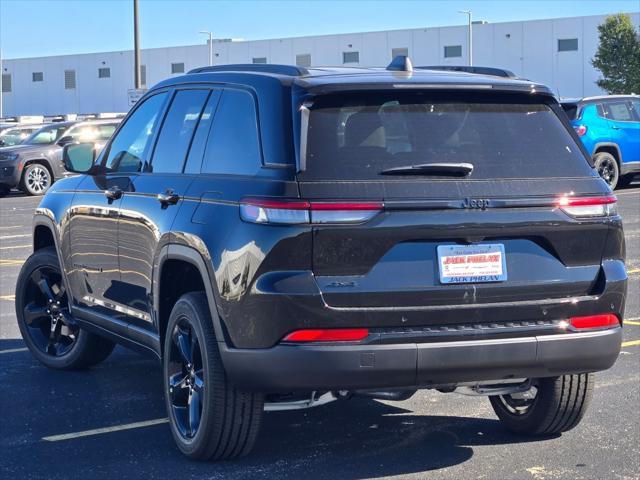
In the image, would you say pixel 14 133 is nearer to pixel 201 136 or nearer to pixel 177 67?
pixel 201 136

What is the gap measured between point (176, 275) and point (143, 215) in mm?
434

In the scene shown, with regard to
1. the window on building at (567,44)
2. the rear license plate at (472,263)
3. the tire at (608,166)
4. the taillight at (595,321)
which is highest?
the window on building at (567,44)

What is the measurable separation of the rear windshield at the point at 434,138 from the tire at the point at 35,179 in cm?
2246

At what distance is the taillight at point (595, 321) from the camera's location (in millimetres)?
5270

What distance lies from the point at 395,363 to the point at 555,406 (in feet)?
4.04

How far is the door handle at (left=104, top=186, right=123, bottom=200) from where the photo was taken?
6523 millimetres

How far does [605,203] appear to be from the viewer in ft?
17.7

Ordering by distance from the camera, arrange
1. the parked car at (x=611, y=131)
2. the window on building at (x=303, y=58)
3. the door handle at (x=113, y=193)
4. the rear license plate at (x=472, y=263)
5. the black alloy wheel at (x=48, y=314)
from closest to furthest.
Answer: the rear license plate at (x=472, y=263) < the door handle at (x=113, y=193) < the black alloy wheel at (x=48, y=314) < the parked car at (x=611, y=131) < the window on building at (x=303, y=58)

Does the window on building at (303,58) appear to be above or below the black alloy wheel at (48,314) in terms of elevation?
above

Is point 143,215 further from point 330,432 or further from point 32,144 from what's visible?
point 32,144

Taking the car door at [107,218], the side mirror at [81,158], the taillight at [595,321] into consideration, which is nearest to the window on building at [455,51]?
the side mirror at [81,158]

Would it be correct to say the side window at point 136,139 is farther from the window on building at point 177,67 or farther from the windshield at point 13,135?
the window on building at point 177,67

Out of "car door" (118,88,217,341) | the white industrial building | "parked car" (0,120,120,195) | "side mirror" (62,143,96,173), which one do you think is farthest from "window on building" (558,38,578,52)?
"car door" (118,88,217,341)

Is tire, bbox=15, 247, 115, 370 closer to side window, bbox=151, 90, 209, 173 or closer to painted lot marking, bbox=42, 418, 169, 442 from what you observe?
painted lot marking, bbox=42, 418, 169, 442
